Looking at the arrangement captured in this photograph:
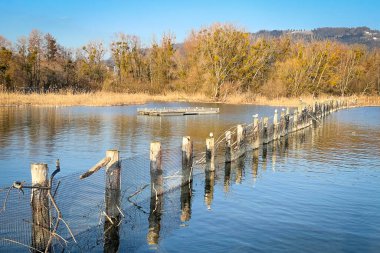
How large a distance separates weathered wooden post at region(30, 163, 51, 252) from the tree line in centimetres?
5728

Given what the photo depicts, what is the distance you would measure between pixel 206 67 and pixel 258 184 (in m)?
59.1

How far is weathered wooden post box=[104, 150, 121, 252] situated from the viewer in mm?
10625

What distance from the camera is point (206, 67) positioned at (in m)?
74.4

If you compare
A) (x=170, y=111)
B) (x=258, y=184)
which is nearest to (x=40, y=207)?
(x=258, y=184)

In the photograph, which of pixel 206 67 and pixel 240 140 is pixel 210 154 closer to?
pixel 240 140

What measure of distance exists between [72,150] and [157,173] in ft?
34.0

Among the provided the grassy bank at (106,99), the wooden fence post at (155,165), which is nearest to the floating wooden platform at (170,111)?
the grassy bank at (106,99)

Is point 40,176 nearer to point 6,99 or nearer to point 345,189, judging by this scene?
point 345,189

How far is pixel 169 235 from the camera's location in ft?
36.1

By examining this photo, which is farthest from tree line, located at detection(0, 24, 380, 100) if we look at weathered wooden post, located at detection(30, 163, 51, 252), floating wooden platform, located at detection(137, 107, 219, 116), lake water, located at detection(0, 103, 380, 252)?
weathered wooden post, located at detection(30, 163, 51, 252)

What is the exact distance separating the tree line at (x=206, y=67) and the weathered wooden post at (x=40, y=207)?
188 ft

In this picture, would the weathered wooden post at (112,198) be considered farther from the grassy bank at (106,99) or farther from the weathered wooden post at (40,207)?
the grassy bank at (106,99)

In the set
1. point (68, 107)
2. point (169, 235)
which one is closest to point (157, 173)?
point (169, 235)

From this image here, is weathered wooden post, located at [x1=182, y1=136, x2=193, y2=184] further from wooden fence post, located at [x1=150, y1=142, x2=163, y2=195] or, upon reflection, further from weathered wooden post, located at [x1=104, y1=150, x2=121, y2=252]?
weathered wooden post, located at [x1=104, y1=150, x2=121, y2=252]
